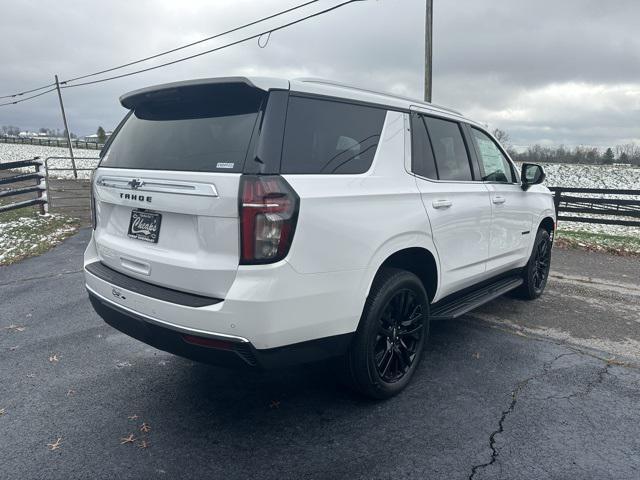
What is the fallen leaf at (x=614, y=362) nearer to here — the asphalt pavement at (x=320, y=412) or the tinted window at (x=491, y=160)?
the asphalt pavement at (x=320, y=412)

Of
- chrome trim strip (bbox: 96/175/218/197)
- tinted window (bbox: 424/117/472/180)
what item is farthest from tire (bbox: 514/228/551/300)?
chrome trim strip (bbox: 96/175/218/197)

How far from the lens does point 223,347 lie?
2.33 meters

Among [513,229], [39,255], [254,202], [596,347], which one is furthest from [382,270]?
[39,255]

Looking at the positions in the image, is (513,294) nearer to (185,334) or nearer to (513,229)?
Result: (513,229)

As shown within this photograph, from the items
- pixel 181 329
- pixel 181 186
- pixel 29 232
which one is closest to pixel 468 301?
pixel 181 329

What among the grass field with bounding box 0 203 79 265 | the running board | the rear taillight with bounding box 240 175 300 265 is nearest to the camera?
the rear taillight with bounding box 240 175 300 265

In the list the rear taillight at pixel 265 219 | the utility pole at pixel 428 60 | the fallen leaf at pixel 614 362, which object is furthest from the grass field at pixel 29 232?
the utility pole at pixel 428 60

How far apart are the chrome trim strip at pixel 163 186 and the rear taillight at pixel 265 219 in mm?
195

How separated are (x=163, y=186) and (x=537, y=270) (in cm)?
445

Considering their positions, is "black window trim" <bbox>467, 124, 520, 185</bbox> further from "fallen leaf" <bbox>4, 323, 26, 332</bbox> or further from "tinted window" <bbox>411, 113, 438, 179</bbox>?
"fallen leaf" <bbox>4, 323, 26, 332</bbox>

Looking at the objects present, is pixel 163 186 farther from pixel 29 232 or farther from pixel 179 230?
pixel 29 232

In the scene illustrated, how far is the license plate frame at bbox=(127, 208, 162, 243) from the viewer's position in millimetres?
2602

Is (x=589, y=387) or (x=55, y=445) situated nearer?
(x=55, y=445)

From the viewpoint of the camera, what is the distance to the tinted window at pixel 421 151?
3.25m
